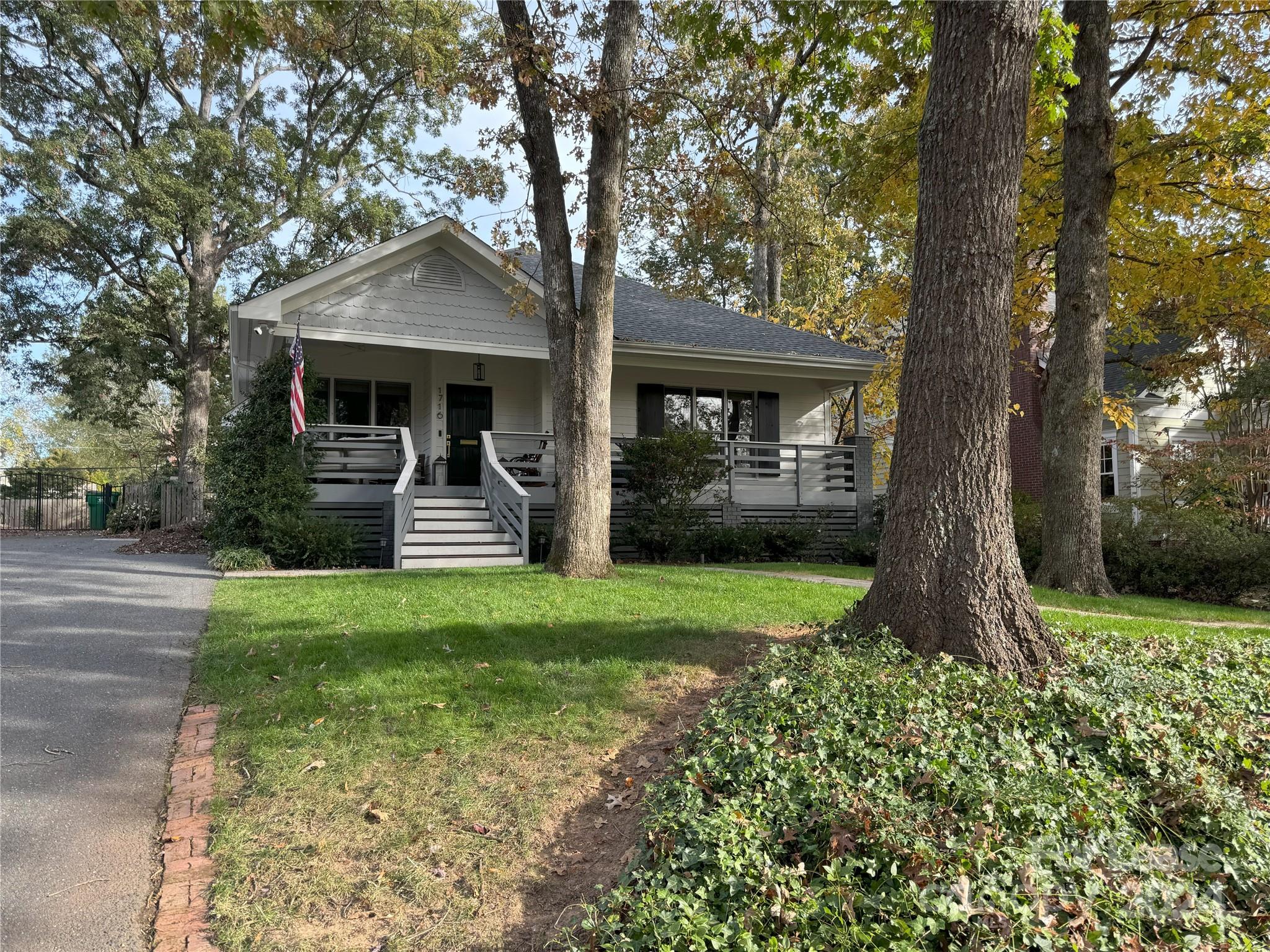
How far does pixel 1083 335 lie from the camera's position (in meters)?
10.2

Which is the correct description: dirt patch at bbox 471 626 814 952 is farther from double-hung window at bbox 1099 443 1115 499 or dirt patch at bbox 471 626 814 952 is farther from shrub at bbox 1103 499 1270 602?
double-hung window at bbox 1099 443 1115 499

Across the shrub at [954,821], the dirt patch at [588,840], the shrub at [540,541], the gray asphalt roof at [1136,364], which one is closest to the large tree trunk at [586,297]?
the shrub at [540,541]

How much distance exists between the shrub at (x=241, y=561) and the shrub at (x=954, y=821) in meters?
8.64

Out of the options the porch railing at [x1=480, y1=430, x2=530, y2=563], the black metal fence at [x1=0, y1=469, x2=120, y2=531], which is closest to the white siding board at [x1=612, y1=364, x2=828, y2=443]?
the porch railing at [x1=480, y1=430, x2=530, y2=563]

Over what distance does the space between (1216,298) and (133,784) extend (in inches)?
671

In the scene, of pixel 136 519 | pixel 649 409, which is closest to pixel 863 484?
pixel 649 409

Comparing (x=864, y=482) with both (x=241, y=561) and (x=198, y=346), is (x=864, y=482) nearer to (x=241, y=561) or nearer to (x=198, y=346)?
(x=241, y=561)

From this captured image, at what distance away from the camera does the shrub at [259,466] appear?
11.6 m

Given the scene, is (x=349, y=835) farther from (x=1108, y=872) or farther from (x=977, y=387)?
(x=977, y=387)

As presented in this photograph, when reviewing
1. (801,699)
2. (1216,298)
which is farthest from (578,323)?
(1216,298)

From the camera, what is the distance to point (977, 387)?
4.93 meters

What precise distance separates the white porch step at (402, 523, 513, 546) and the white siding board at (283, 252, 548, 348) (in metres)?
3.71

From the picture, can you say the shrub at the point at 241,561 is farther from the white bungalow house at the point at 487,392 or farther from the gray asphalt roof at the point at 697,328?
the gray asphalt roof at the point at 697,328

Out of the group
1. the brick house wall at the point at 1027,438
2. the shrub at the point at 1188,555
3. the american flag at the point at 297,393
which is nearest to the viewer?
the shrub at the point at 1188,555
